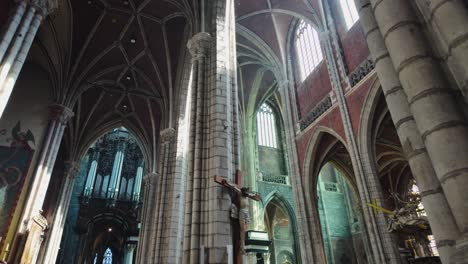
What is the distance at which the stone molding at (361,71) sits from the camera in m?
9.98

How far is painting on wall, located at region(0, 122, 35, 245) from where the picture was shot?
941 centimetres

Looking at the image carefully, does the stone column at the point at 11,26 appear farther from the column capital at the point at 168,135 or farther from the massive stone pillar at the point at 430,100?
the massive stone pillar at the point at 430,100

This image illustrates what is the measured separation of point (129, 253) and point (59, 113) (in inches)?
527

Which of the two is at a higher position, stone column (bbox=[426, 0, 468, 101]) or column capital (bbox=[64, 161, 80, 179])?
column capital (bbox=[64, 161, 80, 179])

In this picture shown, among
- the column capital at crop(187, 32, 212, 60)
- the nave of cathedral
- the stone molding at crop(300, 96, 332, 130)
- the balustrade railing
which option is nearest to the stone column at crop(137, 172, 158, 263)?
the nave of cathedral

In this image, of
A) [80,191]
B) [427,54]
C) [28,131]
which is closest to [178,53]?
[28,131]

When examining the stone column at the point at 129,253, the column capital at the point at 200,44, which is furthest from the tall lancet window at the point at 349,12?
the stone column at the point at 129,253

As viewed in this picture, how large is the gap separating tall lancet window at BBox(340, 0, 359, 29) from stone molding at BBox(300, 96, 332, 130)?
3.03 metres

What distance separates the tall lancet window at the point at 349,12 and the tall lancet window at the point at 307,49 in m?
1.92

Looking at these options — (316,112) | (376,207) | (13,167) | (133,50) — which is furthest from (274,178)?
(13,167)

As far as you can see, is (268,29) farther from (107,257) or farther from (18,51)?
(107,257)

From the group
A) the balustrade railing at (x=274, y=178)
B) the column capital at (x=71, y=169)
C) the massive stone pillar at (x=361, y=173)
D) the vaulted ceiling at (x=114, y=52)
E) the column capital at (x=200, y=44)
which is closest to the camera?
the massive stone pillar at (x=361, y=173)

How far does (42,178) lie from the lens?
10.4m

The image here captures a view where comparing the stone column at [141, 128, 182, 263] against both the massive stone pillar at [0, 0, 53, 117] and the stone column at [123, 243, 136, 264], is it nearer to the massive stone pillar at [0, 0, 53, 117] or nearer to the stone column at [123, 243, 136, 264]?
the massive stone pillar at [0, 0, 53, 117]
